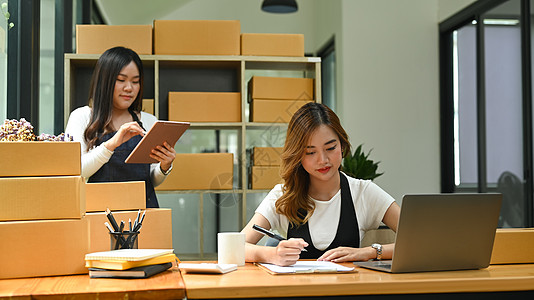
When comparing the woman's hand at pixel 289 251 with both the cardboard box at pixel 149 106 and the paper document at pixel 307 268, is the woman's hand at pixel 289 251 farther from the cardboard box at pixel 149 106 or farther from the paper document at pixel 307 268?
the cardboard box at pixel 149 106

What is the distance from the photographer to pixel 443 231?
160 cm

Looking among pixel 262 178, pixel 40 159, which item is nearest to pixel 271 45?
pixel 262 178

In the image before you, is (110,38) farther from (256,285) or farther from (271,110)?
(256,285)

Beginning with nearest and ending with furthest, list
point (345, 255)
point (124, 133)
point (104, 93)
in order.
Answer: point (345, 255) < point (124, 133) < point (104, 93)

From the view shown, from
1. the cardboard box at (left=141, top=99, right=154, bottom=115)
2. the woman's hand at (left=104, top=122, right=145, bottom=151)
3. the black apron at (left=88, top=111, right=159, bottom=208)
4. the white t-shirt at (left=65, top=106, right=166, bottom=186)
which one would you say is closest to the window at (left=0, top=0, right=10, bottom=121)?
the white t-shirt at (left=65, top=106, right=166, bottom=186)

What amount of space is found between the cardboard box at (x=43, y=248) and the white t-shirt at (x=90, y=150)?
0.90 meters

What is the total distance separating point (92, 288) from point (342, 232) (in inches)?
41.0

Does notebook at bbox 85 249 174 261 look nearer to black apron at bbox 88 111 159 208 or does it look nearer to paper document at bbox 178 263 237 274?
paper document at bbox 178 263 237 274

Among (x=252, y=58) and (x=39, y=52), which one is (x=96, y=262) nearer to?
(x=39, y=52)

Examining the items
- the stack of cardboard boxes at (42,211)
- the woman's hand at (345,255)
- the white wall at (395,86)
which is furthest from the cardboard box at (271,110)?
the stack of cardboard boxes at (42,211)

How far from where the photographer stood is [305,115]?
226 cm

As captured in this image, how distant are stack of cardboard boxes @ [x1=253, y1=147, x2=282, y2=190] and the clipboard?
1.19 meters

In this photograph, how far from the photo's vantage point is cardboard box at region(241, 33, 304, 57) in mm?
3770

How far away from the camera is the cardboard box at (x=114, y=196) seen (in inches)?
71.0
